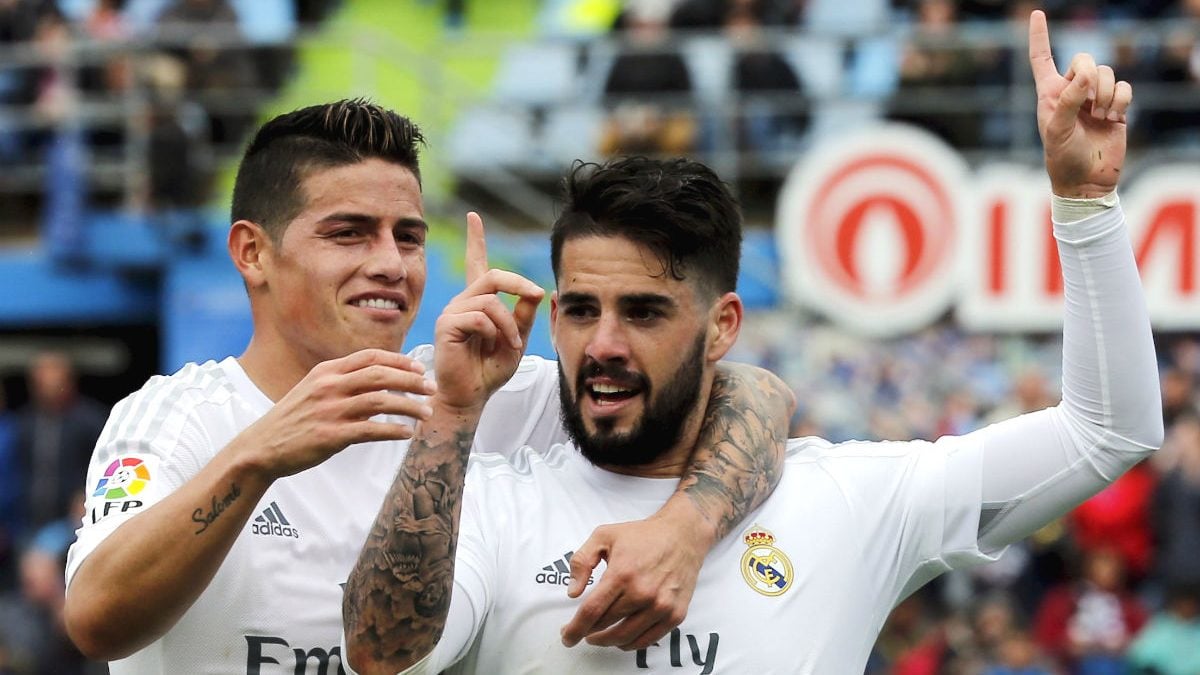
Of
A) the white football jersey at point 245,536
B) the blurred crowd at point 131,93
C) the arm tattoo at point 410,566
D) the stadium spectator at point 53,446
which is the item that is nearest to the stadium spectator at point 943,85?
the blurred crowd at point 131,93

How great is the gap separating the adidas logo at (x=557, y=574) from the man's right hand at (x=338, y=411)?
64cm

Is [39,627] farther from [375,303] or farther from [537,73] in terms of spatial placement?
[375,303]

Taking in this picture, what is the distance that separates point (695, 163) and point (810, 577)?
0.94 metres

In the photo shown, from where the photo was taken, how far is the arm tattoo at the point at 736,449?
3.90 meters

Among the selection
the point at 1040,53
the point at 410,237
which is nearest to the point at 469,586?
the point at 410,237

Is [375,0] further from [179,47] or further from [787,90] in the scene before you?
[787,90]

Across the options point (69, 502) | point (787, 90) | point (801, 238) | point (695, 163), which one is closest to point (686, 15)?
point (787, 90)

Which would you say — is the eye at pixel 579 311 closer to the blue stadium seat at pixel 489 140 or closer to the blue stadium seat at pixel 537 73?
the blue stadium seat at pixel 489 140

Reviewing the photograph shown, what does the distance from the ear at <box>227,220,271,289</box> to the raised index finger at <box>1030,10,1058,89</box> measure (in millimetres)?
1688

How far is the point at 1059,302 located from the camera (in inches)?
466

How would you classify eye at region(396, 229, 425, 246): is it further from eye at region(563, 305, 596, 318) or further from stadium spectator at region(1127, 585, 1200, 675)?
stadium spectator at region(1127, 585, 1200, 675)

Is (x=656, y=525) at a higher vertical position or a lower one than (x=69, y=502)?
higher

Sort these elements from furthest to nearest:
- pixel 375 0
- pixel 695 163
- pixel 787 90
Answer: pixel 375 0
pixel 787 90
pixel 695 163

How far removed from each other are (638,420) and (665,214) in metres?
0.44
